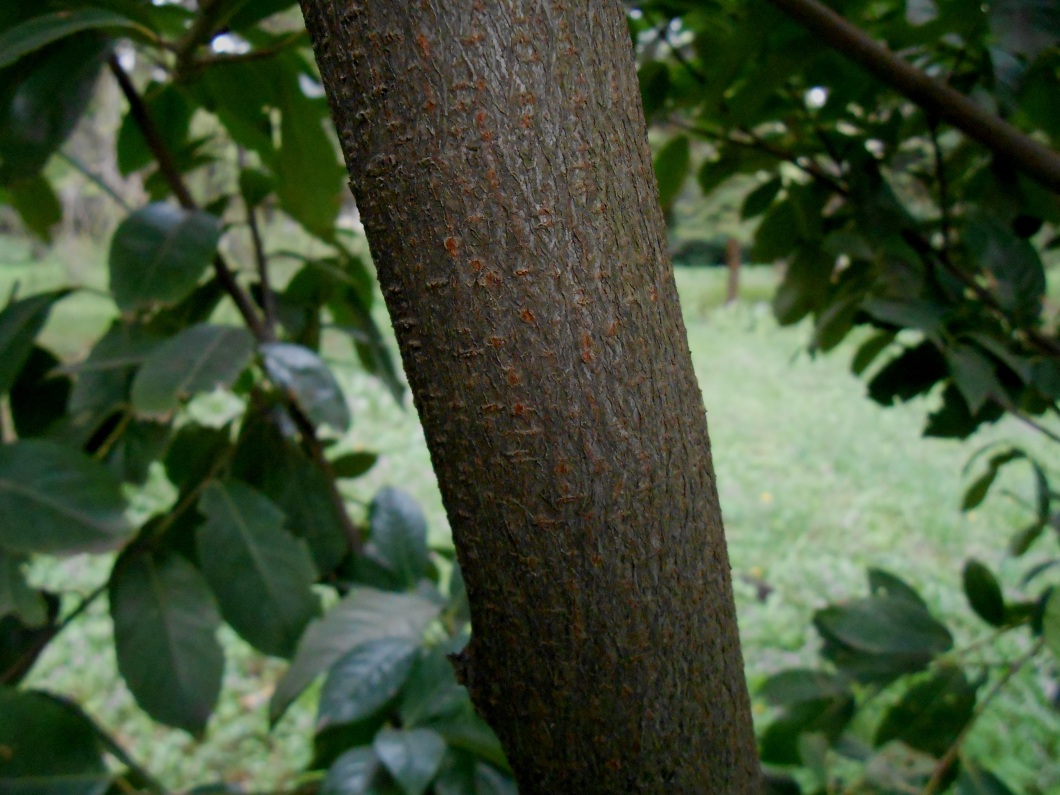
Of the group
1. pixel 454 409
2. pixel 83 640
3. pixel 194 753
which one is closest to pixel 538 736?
pixel 454 409

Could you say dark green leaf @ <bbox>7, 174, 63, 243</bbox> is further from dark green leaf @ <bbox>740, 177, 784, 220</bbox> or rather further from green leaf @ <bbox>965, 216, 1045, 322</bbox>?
green leaf @ <bbox>965, 216, 1045, 322</bbox>

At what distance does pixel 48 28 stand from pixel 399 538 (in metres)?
A: 0.56

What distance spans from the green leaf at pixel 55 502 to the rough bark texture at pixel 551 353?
0.47 metres

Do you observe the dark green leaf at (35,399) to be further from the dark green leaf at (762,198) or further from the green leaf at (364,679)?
the dark green leaf at (762,198)

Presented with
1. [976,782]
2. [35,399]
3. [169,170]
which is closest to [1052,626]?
[976,782]

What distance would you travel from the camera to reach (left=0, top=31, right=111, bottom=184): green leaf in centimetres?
72

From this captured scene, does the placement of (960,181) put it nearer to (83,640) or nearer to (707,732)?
(707,732)

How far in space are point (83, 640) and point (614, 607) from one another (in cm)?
286

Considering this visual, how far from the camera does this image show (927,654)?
0.84 m

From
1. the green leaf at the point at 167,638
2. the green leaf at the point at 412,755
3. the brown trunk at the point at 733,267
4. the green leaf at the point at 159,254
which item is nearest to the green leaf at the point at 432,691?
the green leaf at the point at 412,755

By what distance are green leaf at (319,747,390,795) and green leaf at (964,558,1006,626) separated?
2.01ft

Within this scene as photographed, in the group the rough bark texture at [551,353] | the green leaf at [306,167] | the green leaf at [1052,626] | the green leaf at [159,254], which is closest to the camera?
the rough bark texture at [551,353]

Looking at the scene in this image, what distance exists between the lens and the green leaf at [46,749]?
69cm

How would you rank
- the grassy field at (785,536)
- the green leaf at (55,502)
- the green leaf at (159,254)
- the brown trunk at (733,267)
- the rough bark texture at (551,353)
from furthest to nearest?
the brown trunk at (733,267) < the grassy field at (785,536) < the green leaf at (159,254) < the green leaf at (55,502) < the rough bark texture at (551,353)
